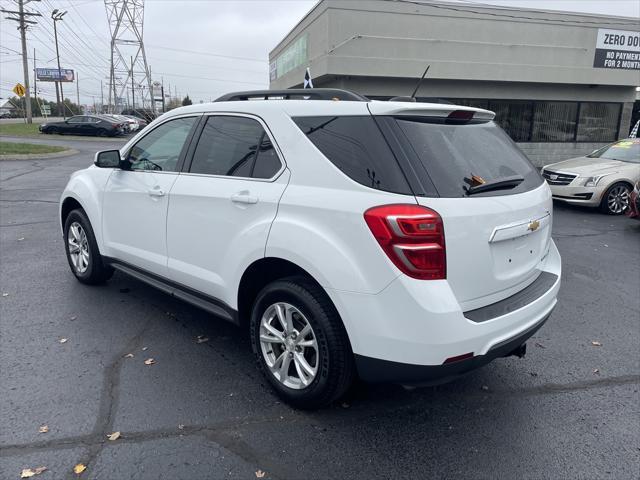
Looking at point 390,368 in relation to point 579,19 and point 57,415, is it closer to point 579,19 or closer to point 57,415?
point 57,415

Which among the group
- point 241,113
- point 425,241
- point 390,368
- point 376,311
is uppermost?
point 241,113

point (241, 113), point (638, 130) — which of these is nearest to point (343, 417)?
point (241, 113)

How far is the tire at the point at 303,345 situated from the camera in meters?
2.71

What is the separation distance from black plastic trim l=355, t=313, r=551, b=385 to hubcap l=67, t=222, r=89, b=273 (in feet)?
11.3

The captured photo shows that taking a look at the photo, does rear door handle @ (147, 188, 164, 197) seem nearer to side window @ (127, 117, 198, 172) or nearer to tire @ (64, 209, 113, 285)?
side window @ (127, 117, 198, 172)

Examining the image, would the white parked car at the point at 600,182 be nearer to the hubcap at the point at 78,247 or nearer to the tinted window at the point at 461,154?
the tinted window at the point at 461,154

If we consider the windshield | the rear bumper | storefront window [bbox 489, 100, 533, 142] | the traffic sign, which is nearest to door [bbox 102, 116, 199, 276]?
the rear bumper

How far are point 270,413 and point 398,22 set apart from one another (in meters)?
15.7

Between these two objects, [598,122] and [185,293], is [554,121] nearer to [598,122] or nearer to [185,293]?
[598,122]

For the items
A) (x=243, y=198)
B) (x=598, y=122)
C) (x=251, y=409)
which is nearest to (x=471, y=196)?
(x=243, y=198)

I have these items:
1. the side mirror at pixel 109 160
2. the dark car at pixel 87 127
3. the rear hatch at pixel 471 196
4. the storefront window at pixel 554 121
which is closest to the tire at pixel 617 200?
the rear hatch at pixel 471 196

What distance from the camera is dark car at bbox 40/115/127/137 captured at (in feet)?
104

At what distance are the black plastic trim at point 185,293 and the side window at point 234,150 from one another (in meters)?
0.87

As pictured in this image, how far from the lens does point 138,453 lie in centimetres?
263
